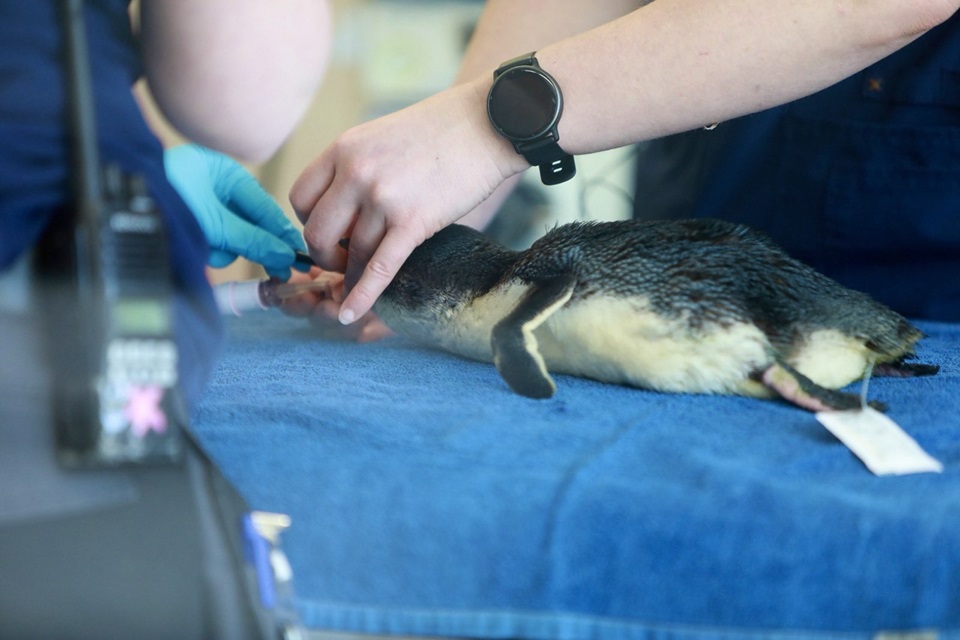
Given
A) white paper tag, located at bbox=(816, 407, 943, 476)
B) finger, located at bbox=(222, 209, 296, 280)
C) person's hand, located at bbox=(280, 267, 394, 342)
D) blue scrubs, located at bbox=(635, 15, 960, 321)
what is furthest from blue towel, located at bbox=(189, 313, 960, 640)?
blue scrubs, located at bbox=(635, 15, 960, 321)

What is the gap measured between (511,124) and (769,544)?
45cm

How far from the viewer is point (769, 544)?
47cm

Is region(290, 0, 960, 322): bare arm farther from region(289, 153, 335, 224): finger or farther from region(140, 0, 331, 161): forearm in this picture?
region(140, 0, 331, 161): forearm

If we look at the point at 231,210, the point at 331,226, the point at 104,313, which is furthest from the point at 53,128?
the point at 331,226

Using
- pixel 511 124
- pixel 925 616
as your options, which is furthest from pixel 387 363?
pixel 925 616

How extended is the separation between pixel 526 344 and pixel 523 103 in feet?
0.73

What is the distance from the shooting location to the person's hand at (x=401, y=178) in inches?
30.9

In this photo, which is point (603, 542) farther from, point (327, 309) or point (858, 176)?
point (858, 176)

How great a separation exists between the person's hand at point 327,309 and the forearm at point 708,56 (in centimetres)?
27

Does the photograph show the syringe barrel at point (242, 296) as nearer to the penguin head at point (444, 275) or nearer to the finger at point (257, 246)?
the finger at point (257, 246)

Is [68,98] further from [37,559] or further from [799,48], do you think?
[799,48]

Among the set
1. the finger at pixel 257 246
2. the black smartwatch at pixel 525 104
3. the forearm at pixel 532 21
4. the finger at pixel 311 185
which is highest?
the forearm at pixel 532 21

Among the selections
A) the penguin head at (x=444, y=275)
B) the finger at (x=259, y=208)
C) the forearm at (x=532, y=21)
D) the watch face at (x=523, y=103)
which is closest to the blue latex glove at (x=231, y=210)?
the finger at (x=259, y=208)

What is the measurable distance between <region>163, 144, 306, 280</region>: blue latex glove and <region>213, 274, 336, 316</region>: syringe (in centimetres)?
1
